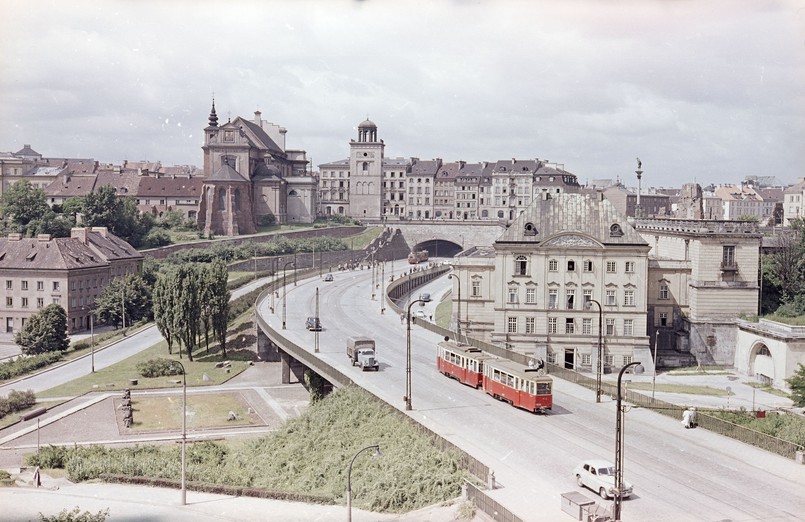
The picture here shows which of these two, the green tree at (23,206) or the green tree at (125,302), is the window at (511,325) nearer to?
the green tree at (125,302)

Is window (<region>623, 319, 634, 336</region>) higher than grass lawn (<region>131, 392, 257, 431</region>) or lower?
higher

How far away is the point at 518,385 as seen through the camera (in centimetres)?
4269

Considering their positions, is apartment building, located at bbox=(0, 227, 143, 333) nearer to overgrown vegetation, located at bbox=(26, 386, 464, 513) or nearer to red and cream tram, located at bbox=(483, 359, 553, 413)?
overgrown vegetation, located at bbox=(26, 386, 464, 513)

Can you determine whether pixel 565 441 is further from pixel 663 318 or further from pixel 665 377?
pixel 663 318

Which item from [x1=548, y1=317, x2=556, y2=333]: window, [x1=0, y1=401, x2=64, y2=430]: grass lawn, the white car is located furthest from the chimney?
the white car

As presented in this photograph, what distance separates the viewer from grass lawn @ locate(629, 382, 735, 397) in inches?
2319

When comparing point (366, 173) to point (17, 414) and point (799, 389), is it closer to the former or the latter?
point (17, 414)

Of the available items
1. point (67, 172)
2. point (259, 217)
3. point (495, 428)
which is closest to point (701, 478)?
point (495, 428)

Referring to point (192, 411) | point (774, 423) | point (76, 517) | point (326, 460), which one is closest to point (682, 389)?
point (774, 423)

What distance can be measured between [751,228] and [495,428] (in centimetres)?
4140

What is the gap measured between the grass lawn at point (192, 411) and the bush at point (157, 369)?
6924mm

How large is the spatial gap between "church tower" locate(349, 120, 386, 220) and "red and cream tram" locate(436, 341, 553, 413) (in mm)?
129683

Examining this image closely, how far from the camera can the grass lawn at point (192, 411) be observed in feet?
192


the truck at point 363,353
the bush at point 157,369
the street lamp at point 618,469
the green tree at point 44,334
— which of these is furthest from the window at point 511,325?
the green tree at point 44,334
